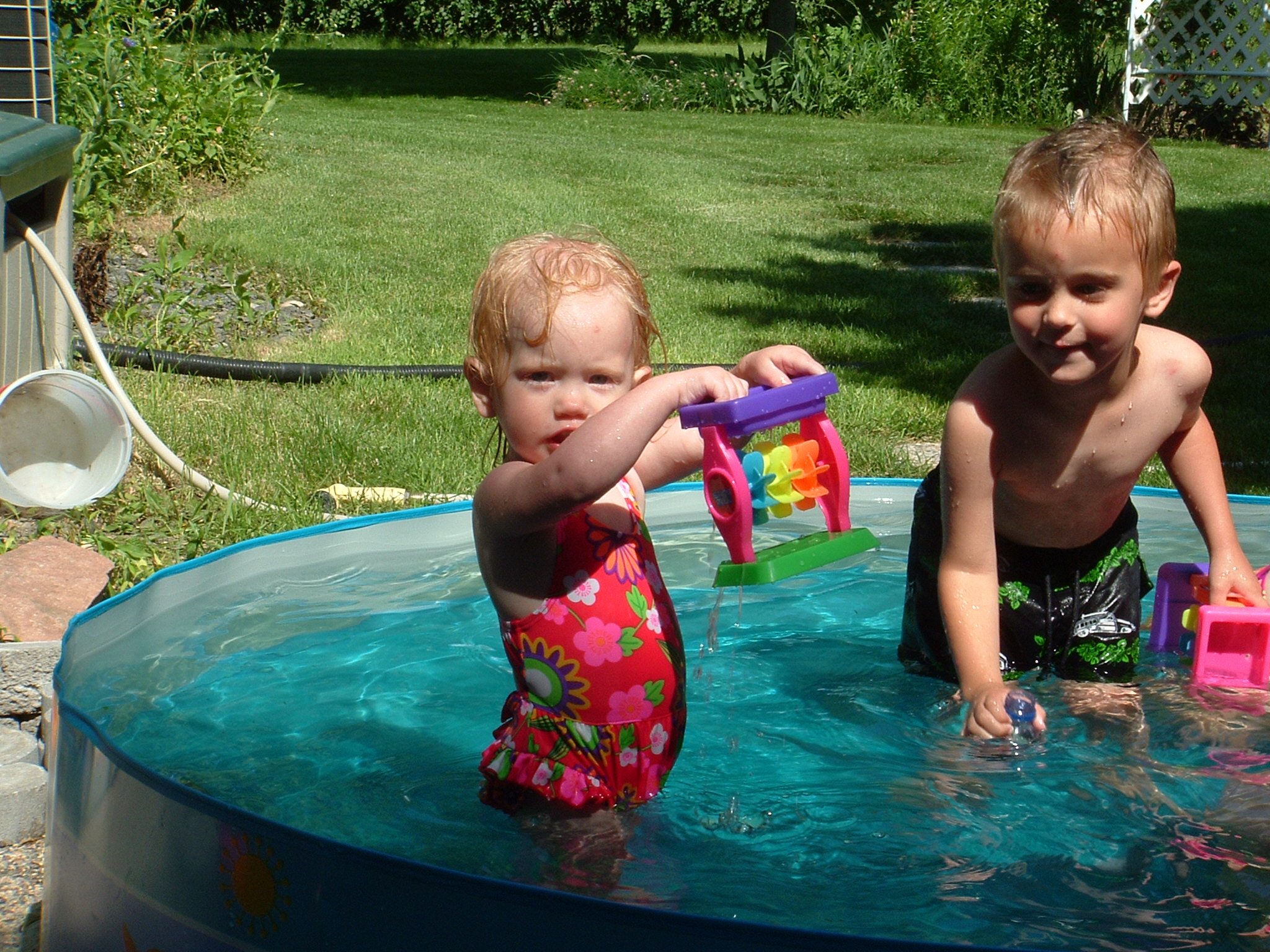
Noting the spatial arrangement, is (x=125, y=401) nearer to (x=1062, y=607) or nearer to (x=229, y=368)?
(x=229, y=368)

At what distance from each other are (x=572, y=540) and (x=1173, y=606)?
1477mm

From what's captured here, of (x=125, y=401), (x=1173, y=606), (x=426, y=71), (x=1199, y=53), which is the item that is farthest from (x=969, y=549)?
(x=426, y=71)

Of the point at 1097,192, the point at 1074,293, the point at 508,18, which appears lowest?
the point at 1074,293

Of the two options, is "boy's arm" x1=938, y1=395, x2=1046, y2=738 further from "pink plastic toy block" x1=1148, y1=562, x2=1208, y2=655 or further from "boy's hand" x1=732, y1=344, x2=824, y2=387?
"pink plastic toy block" x1=1148, y1=562, x2=1208, y2=655

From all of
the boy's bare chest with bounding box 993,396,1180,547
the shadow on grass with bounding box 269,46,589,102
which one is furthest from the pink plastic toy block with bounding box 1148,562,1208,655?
the shadow on grass with bounding box 269,46,589,102

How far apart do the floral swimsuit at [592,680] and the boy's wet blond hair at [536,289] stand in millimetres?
302

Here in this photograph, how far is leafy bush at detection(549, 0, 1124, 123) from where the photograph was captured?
14.5 meters

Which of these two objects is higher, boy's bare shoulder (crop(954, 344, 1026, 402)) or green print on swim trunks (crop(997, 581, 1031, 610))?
boy's bare shoulder (crop(954, 344, 1026, 402))

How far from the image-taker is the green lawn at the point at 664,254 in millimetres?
4574

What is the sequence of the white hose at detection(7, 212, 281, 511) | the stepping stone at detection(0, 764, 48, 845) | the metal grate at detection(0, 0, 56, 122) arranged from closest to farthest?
the stepping stone at detection(0, 764, 48, 845) < the white hose at detection(7, 212, 281, 511) < the metal grate at detection(0, 0, 56, 122)

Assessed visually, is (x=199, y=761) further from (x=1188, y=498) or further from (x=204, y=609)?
(x=1188, y=498)

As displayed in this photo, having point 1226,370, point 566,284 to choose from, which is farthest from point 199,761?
point 1226,370

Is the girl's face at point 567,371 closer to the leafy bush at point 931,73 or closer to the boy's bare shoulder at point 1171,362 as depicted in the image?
the boy's bare shoulder at point 1171,362

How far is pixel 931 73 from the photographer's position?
15.1 m
